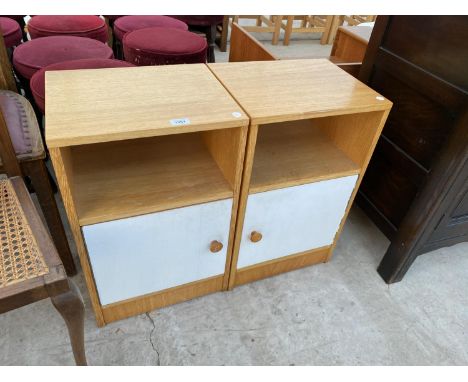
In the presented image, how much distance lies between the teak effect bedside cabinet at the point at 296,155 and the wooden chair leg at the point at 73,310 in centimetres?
54

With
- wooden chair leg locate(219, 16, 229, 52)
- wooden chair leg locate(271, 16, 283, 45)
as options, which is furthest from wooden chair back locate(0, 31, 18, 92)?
wooden chair leg locate(271, 16, 283, 45)

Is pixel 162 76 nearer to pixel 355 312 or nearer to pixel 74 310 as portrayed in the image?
pixel 74 310

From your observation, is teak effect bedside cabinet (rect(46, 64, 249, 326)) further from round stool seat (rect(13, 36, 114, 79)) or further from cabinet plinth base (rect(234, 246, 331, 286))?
round stool seat (rect(13, 36, 114, 79))

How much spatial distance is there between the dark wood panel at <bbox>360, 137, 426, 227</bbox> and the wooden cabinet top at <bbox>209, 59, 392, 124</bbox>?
0.40 m

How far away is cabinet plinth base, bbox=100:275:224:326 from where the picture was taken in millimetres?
1301

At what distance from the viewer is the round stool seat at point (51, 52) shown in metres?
1.67

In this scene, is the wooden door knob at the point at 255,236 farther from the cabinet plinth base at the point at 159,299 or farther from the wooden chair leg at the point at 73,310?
the wooden chair leg at the point at 73,310

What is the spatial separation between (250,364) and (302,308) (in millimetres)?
311

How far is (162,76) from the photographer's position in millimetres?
1120

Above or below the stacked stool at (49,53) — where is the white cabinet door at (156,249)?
below

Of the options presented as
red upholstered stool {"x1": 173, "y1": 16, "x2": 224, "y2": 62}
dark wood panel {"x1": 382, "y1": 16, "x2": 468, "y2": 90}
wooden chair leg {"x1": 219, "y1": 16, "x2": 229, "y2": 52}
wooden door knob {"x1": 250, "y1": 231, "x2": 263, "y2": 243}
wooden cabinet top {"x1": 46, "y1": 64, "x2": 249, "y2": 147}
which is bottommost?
wooden chair leg {"x1": 219, "y1": 16, "x2": 229, "y2": 52}

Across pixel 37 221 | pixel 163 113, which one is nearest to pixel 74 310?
pixel 37 221

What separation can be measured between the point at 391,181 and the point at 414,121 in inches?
11.2

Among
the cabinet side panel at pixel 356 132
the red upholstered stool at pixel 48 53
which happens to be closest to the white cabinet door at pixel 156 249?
the cabinet side panel at pixel 356 132
